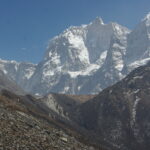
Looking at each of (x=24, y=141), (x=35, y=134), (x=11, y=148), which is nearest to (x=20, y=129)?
(x=35, y=134)

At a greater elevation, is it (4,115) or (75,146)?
(4,115)

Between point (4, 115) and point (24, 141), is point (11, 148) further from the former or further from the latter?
point (4, 115)

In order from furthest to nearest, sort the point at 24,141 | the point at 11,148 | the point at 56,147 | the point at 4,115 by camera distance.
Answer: the point at 4,115 → the point at 56,147 → the point at 24,141 → the point at 11,148

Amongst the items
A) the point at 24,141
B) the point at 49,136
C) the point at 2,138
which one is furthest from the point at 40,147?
the point at 49,136

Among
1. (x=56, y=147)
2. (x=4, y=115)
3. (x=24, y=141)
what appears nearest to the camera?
(x=24, y=141)

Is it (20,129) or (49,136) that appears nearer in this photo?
(20,129)

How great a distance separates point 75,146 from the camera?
5706cm

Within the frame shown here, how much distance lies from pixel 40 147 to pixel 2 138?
482 cm

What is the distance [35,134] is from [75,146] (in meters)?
8.32

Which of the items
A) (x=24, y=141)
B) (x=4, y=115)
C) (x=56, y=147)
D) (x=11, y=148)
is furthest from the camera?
(x=4, y=115)

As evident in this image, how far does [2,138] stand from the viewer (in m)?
43.3

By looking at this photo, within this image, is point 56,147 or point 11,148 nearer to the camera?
point 11,148

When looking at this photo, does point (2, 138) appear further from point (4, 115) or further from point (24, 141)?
point (4, 115)

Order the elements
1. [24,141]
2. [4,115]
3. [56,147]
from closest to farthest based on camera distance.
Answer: [24,141]
[56,147]
[4,115]
